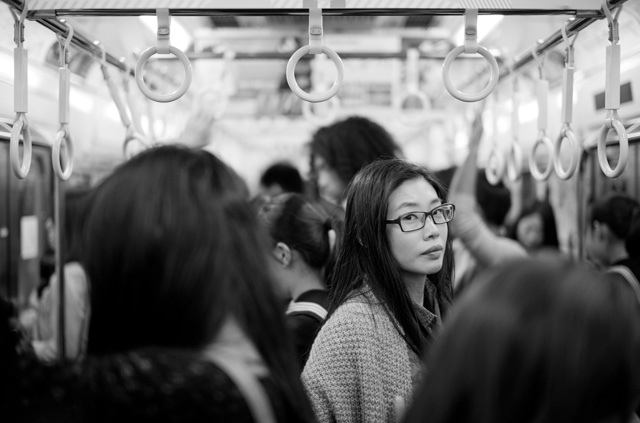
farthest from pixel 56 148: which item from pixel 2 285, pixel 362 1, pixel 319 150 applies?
pixel 2 285

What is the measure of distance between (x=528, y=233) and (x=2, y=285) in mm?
3863

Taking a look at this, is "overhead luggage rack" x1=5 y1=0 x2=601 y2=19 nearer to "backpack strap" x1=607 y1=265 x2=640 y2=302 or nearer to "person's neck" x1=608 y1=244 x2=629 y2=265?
"backpack strap" x1=607 y1=265 x2=640 y2=302

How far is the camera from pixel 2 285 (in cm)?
338

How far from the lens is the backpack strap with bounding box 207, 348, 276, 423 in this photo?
1.02 metres

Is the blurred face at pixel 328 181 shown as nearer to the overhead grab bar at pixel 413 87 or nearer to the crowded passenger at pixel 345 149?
the crowded passenger at pixel 345 149

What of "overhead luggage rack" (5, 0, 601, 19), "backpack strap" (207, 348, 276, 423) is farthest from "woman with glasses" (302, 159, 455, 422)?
"backpack strap" (207, 348, 276, 423)

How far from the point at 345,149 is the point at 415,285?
1135mm

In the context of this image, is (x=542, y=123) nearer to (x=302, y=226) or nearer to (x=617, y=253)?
(x=302, y=226)

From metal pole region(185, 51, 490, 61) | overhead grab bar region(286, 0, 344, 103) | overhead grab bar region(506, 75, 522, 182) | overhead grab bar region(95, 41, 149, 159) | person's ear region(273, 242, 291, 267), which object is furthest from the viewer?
metal pole region(185, 51, 490, 61)

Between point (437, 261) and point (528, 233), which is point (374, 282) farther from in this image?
point (528, 233)

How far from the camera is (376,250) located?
195 cm

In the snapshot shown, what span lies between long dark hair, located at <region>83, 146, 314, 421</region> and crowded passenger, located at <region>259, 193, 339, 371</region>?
140 centimetres

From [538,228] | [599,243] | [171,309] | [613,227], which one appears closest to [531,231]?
[538,228]

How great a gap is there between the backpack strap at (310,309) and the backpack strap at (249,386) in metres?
1.35
